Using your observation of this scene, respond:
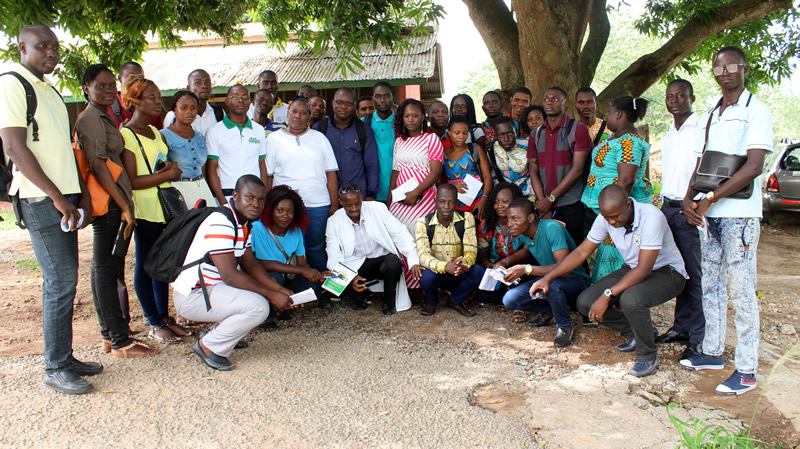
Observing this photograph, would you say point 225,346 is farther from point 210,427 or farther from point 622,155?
point 622,155

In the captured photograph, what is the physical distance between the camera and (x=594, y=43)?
8.76 m

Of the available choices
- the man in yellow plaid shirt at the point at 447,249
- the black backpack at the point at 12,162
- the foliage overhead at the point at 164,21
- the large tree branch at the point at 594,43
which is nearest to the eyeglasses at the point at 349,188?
the man in yellow plaid shirt at the point at 447,249

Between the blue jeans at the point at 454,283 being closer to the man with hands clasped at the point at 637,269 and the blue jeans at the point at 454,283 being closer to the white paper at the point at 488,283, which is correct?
the white paper at the point at 488,283

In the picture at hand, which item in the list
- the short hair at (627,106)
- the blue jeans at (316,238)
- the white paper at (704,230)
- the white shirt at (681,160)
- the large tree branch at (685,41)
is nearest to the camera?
the white paper at (704,230)

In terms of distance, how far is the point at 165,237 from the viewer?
3.80 metres

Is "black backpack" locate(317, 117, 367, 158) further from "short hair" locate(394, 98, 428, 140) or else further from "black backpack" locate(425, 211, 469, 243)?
"black backpack" locate(425, 211, 469, 243)

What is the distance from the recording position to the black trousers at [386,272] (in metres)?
4.94

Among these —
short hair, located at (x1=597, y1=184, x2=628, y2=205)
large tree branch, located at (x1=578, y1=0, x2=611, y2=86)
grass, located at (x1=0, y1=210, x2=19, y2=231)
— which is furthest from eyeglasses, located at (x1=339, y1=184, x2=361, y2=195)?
grass, located at (x1=0, y1=210, x2=19, y2=231)

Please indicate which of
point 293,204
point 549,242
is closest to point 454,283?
point 549,242

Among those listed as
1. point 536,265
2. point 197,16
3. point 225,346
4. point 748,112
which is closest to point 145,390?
point 225,346

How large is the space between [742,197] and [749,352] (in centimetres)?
94

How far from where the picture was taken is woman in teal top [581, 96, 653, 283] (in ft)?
14.3

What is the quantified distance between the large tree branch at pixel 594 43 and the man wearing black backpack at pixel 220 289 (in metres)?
6.08

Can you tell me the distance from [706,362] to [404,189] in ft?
9.03
